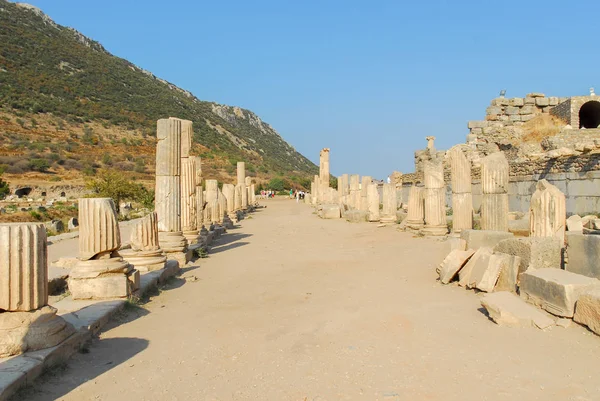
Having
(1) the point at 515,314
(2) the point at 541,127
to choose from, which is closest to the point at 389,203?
(2) the point at 541,127

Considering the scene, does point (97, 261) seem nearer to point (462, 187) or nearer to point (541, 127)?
point (462, 187)

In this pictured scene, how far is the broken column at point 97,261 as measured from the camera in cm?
657

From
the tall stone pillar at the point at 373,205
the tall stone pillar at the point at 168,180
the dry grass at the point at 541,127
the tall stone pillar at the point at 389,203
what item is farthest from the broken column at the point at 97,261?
the dry grass at the point at 541,127

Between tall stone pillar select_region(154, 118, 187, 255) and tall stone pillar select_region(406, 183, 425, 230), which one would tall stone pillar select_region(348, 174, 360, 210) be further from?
tall stone pillar select_region(154, 118, 187, 255)

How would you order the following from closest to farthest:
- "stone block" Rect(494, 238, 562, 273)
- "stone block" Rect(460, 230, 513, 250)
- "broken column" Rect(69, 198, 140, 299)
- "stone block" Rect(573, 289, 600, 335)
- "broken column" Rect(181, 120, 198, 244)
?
"stone block" Rect(573, 289, 600, 335), "broken column" Rect(69, 198, 140, 299), "stone block" Rect(494, 238, 562, 273), "stone block" Rect(460, 230, 513, 250), "broken column" Rect(181, 120, 198, 244)

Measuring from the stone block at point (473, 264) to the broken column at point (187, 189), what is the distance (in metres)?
7.05

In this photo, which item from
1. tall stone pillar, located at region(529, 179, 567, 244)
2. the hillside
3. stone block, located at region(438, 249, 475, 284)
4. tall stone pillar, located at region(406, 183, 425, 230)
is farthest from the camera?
the hillside

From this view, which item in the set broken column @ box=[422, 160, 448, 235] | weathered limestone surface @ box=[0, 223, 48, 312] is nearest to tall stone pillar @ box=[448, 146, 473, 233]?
broken column @ box=[422, 160, 448, 235]

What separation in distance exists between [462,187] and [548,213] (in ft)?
16.7

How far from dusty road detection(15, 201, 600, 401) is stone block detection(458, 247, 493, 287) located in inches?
8.7

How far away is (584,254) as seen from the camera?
635 cm

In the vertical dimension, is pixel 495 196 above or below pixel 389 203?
above

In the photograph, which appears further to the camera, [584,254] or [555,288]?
[584,254]

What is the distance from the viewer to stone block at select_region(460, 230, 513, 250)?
28.1 feet
